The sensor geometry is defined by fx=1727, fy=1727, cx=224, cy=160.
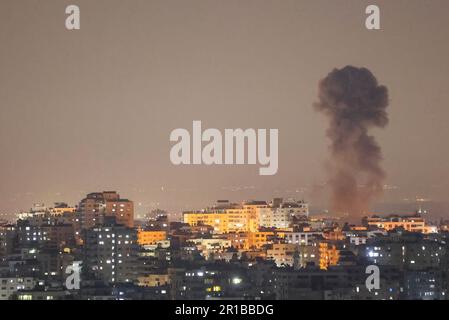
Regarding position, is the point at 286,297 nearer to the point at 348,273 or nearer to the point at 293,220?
the point at 348,273

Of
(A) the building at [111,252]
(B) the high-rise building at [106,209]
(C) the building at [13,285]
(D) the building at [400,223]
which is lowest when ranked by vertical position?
(C) the building at [13,285]

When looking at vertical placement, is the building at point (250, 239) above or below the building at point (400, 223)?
below

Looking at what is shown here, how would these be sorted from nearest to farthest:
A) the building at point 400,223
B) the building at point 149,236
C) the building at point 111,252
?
the building at point 111,252 < the building at point 149,236 < the building at point 400,223

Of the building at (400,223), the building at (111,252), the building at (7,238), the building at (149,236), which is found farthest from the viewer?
the building at (400,223)

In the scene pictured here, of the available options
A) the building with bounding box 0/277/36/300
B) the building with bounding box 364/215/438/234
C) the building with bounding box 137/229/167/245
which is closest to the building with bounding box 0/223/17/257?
the building with bounding box 137/229/167/245

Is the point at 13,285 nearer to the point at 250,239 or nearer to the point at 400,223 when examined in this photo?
the point at 250,239

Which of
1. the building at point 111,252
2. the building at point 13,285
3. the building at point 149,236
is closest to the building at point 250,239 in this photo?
the building at point 149,236

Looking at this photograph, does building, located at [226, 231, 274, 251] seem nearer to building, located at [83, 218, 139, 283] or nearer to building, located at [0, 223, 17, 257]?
building, located at [83, 218, 139, 283]

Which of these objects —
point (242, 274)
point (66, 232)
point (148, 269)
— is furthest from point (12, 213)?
point (242, 274)

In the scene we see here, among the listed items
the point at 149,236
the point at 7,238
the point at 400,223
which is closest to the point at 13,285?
the point at 7,238

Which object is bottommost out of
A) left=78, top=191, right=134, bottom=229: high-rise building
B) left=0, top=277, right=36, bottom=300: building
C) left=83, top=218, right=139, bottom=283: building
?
left=0, top=277, right=36, bottom=300: building

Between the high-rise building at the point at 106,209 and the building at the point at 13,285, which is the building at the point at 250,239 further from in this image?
the building at the point at 13,285

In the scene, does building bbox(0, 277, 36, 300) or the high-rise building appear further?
the high-rise building

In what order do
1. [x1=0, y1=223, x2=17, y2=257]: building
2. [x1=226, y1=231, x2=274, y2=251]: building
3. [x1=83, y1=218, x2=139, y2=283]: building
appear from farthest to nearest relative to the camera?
[x1=226, y1=231, x2=274, y2=251]: building, [x1=0, y1=223, x2=17, y2=257]: building, [x1=83, y1=218, x2=139, y2=283]: building
